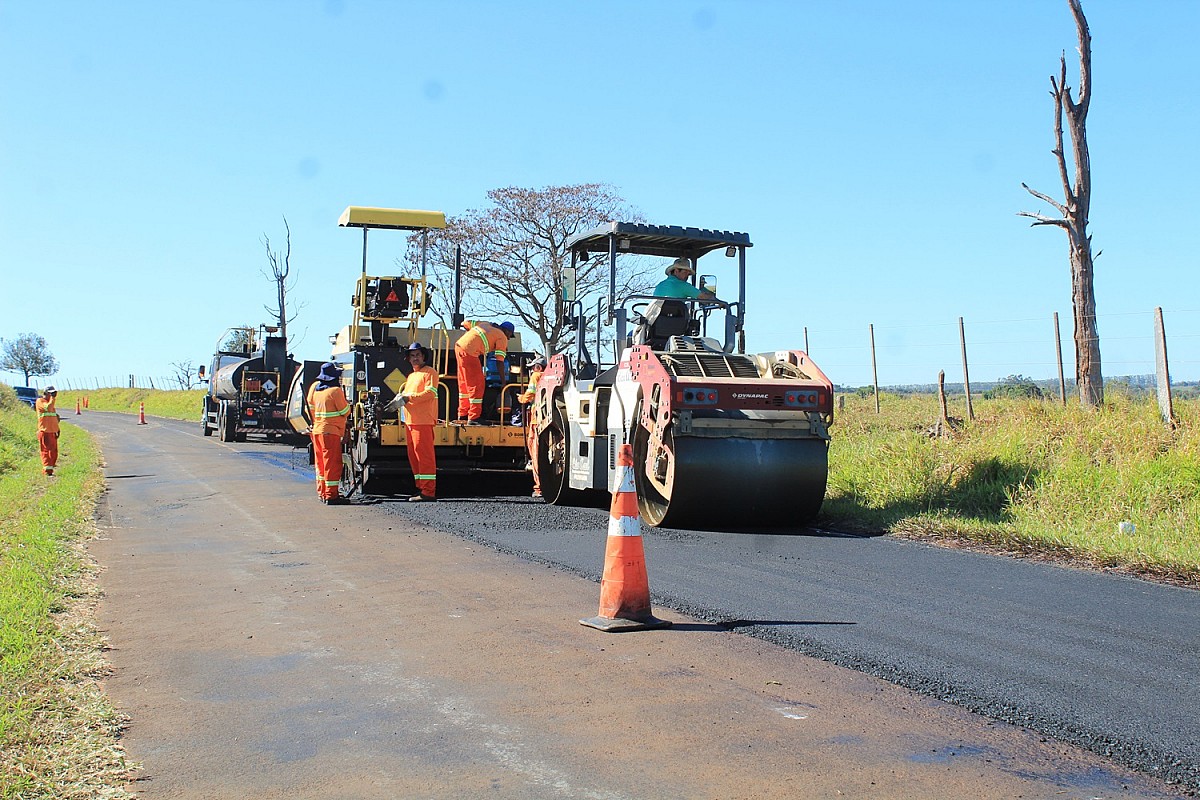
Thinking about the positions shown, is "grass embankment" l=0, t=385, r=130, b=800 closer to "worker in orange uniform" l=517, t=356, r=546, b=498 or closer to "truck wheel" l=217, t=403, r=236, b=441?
"worker in orange uniform" l=517, t=356, r=546, b=498

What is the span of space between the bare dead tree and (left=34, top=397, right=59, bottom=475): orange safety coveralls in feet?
48.5

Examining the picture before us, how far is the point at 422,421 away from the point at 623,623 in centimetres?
698

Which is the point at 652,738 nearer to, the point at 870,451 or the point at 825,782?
the point at 825,782

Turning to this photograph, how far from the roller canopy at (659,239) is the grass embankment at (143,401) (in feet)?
132

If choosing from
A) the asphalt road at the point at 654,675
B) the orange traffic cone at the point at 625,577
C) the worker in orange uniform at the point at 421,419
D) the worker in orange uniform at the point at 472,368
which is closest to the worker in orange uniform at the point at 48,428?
the worker in orange uniform at the point at 472,368

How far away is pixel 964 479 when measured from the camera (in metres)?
11.2

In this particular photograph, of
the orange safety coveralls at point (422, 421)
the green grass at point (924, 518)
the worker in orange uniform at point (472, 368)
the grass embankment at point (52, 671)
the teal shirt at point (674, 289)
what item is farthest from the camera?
the worker in orange uniform at point (472, 368)

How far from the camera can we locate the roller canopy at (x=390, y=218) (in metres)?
15.0

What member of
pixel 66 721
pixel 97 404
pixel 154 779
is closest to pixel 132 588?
pixel 66 721

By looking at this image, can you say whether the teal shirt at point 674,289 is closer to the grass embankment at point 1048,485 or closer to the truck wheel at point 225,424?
the grass embankment at point 1048,485

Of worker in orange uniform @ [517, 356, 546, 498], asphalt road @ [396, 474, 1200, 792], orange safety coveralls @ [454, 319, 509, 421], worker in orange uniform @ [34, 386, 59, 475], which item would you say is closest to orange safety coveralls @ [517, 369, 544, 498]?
worker in orange uniform @ [517, 356, 546, 498]

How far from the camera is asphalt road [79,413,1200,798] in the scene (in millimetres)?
3857

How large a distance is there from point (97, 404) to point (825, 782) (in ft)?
256

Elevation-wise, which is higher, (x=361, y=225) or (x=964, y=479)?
(x=361, y=225)
